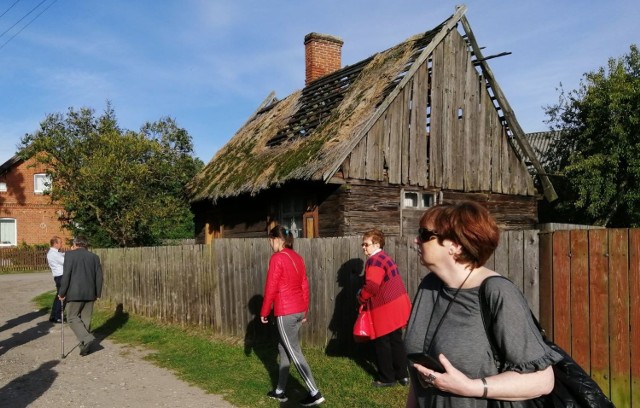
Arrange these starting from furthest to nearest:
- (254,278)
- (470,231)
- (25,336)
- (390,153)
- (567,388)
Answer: (390,153), (25,336), (254,278), (470,231), (567,388)

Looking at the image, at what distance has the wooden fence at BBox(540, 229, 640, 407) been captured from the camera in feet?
16.9

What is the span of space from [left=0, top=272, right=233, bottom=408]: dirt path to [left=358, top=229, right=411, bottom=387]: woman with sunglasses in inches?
69.3

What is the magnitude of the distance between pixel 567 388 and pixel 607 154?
22993mm

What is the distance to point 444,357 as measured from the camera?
2256mm

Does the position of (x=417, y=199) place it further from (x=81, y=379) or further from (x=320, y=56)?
(x=81, y=379)

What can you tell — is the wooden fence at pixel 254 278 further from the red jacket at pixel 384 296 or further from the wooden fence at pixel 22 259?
the wooden fence at pixel 22 259

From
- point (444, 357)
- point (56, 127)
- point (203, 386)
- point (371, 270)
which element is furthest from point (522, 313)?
point (56, 127)

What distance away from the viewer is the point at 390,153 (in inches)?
510

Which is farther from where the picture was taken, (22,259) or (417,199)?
(22,259)

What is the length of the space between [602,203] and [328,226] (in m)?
14.3

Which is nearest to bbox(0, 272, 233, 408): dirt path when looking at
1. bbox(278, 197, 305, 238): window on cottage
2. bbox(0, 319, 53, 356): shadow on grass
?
bbox(0, 319, 53, 356): shadow on grass

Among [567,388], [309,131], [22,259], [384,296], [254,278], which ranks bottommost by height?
[22,259]

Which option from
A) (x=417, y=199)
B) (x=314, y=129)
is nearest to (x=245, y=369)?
(x=417, y=199)

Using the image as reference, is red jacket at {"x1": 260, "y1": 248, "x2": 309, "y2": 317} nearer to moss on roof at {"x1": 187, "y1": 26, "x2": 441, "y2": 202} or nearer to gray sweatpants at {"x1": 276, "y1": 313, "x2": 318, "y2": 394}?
gray sweatpants at {"x1": 276, "y1": 313, "x2": 318, "y2": 394}
